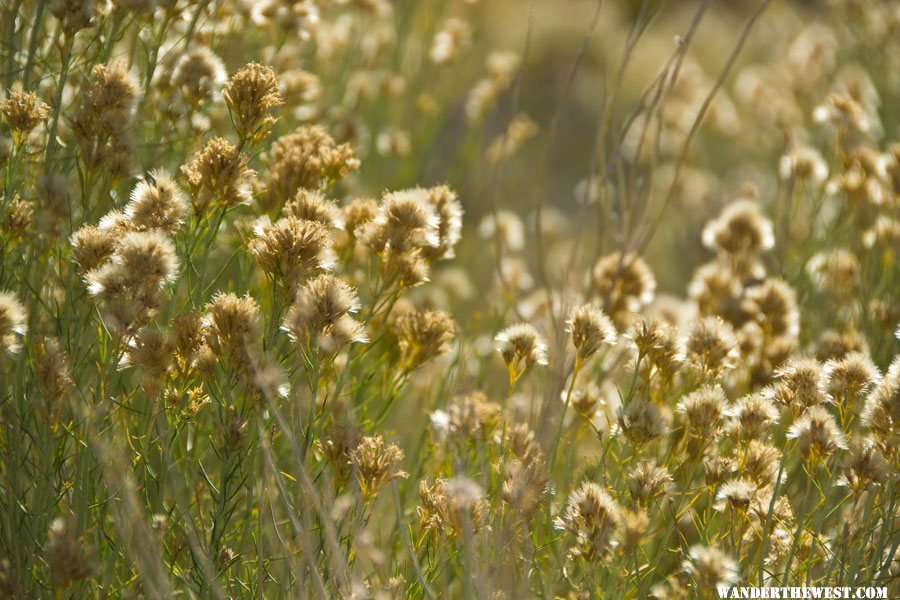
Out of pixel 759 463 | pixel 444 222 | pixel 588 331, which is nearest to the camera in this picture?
pixel 759 463

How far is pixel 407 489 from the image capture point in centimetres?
217

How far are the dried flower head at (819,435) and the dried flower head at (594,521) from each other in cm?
36

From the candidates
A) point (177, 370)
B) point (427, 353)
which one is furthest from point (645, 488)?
point (177, 370)

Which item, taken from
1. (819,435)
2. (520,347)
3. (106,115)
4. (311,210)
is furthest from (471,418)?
(106,115)

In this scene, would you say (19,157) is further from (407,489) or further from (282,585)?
(407,489)

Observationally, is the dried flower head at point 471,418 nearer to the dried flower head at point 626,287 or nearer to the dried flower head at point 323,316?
the dried flower head at point 323,316

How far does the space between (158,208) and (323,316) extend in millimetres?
376

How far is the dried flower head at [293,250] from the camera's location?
146 cm

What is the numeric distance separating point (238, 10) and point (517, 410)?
128 cm

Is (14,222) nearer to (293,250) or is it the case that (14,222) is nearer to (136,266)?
(136,266)

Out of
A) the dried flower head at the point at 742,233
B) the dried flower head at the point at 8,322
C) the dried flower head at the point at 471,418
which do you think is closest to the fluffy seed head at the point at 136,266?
the dried flower head at the point at 8,322

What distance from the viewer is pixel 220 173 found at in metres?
1.59

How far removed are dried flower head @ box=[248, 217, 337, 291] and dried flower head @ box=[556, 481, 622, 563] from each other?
1.80ft

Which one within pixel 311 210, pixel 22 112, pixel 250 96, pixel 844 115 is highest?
pixel 22 112
